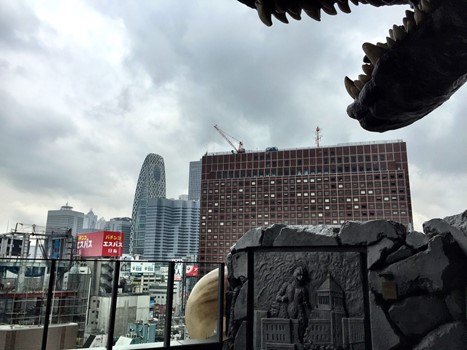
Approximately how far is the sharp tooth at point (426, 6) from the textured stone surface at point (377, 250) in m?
2.91

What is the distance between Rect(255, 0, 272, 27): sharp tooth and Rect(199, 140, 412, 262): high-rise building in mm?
54888

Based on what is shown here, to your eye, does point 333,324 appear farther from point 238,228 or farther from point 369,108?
point 238,228

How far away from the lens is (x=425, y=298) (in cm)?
367

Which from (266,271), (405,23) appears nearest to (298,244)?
(266,271)

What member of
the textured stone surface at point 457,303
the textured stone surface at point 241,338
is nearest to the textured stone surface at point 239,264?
the textured stone surface at point 241,338

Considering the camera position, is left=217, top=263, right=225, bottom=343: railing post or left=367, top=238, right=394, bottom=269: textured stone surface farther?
left=217, top=263, right=225, bottom=343: railing post

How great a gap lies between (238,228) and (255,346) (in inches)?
2184

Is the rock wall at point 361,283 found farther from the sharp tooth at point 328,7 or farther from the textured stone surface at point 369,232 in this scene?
the sharp tooth at point 328,7

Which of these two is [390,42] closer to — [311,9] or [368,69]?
[368,69]

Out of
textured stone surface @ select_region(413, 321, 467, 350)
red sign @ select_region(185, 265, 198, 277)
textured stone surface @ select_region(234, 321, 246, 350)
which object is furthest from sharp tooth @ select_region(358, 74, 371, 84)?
red sign @ select_region(185, 265, 198, 277)

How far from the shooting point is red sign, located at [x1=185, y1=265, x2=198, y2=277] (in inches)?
196

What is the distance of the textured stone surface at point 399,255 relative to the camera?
12.5 ft

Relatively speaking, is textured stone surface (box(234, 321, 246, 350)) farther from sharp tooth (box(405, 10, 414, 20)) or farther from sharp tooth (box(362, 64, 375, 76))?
sharp tooth (box(405, 10, 414, 20))

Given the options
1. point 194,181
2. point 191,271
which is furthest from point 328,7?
point 194,181
